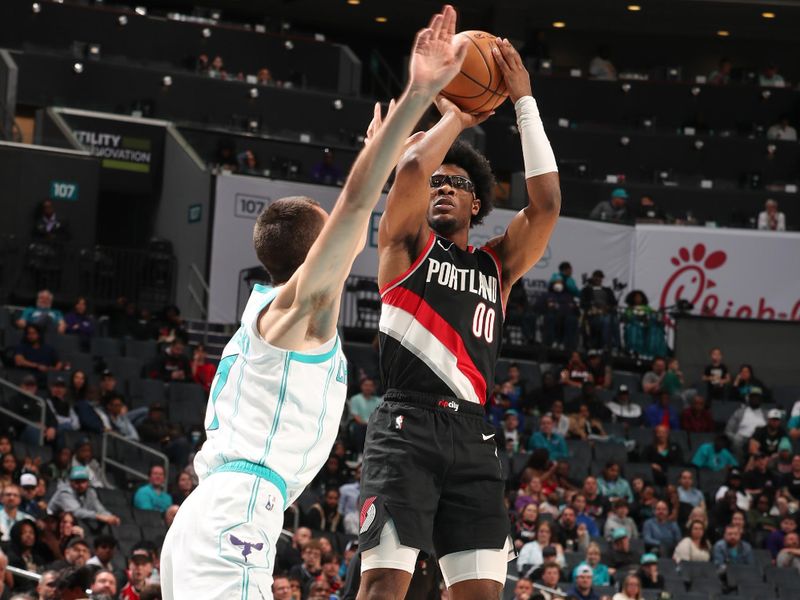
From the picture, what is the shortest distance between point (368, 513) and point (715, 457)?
15.5 m

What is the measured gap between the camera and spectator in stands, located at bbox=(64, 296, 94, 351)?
18.7m

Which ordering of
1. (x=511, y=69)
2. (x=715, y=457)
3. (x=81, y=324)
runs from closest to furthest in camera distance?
(x=511, y=69) < (x=81, y=324) < (x=715, y=457)

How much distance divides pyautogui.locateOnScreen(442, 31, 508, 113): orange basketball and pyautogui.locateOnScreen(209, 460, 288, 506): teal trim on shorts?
1.95 m

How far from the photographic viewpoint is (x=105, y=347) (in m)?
18.6

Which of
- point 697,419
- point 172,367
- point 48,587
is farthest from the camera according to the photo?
point 697,419

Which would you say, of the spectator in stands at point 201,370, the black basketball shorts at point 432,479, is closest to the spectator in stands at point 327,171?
the spectator in stands at point 201,370

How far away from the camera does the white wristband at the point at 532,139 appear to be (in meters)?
5.49

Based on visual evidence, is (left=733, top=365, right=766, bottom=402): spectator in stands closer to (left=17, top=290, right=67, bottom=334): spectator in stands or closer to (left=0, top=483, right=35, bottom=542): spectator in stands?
(left=17, top=290, right=67, bottom=334): spectator in stands

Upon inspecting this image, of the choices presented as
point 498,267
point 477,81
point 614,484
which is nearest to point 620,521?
point 614,484

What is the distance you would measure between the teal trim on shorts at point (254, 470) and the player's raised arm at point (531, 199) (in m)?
1.81

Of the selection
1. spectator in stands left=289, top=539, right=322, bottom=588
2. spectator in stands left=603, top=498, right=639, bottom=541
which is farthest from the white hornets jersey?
spectator in stands left=603, top=498, right=639, bottom=541

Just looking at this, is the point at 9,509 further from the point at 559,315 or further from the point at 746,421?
the point at 559,315

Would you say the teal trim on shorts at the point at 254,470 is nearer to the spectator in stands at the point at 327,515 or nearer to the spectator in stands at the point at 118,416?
the spectator in stands at the point at 327,515

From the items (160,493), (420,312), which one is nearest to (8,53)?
(160,493)
